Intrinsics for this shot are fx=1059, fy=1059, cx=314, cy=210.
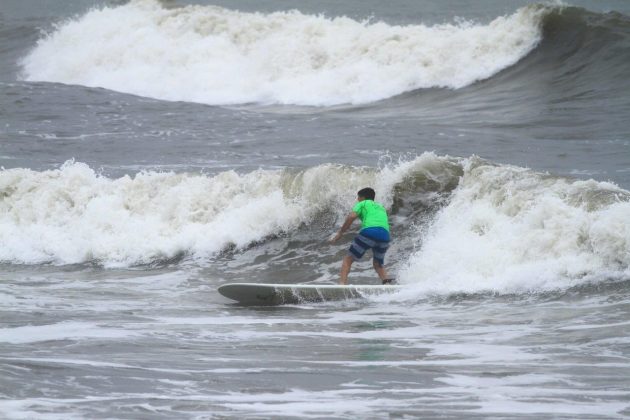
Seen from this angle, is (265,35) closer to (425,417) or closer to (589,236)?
(589,236)

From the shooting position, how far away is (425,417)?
232 inches

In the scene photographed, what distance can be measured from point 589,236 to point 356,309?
95.8 inches

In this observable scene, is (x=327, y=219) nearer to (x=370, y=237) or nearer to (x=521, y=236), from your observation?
(x=370, y=237)

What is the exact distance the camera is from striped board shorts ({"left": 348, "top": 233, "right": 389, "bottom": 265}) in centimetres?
1120

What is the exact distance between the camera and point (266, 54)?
29.2 metres

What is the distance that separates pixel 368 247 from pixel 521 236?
1612 mm

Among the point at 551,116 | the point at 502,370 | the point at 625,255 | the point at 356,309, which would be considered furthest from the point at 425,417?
the point at 551,116

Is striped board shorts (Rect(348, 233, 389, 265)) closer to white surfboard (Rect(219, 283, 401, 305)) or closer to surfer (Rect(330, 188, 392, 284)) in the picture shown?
surfer (Rect(330, 188, 392, 284))

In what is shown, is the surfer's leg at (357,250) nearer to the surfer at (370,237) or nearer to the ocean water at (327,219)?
the surfer at (370,237)

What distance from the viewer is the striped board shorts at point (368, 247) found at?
1120 centimetres

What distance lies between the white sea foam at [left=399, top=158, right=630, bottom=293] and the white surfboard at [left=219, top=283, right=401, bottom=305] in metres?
0.58

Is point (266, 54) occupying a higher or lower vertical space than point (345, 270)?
higher

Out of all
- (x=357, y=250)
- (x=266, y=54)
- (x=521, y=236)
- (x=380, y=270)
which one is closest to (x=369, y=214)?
(x=357, y=250)

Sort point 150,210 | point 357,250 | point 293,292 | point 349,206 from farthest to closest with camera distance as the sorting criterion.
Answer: point 150,210
point 349,206
point 357,250
point 293,292
